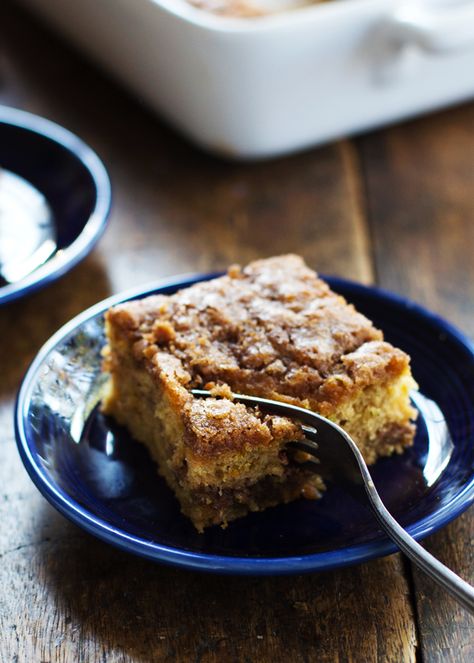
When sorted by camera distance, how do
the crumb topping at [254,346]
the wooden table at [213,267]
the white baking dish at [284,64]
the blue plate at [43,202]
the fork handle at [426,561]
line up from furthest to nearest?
the white baking dish at [284,64], the blue plate at [43,202], the crumb topping at [254,346], the wooden table at [213,267], the fork handle at [426,561]

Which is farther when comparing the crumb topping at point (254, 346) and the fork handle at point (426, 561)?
the crumb topping at point (254, 346)

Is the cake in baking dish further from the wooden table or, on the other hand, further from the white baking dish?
the white baking dish

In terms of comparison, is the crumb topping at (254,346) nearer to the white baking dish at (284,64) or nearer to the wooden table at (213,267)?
the wooden table at (213,267)

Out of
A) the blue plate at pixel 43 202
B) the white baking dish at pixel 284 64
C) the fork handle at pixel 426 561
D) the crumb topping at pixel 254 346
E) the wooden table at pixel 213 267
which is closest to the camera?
the fork handle at pixel 426 561

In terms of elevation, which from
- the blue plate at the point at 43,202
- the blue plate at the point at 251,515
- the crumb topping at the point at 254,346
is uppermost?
the blue plate at the point at 43,202

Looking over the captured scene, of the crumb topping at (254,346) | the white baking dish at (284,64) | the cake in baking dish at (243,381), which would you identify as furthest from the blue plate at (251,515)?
the white baking dish at (284,64)

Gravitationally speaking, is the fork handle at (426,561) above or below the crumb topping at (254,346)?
below

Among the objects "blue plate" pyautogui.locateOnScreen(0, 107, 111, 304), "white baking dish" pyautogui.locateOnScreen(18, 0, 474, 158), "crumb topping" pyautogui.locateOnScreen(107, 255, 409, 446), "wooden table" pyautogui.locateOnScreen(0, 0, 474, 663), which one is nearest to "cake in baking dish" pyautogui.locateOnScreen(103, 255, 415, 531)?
"crumb topping" pyautogui.locateOnScreen(107, 255, 409, 446)

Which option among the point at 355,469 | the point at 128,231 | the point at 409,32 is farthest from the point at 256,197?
the point at 355,469
